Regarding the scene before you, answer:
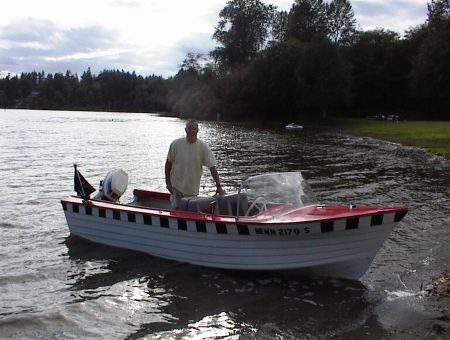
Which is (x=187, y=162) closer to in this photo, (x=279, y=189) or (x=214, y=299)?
(x=279, y=189)

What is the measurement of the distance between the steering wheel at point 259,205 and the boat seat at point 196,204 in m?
0.97

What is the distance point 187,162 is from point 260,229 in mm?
2481

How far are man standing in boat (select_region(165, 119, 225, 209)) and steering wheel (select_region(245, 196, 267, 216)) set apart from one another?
90cm

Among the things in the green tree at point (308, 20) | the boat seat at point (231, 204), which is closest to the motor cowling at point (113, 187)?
the boat seat at point (231, 204)

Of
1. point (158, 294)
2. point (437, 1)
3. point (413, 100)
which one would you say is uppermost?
point (437, 1)

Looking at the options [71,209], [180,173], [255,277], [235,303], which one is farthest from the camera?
[71,209]

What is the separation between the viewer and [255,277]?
888cm

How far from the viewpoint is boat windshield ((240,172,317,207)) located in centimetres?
909

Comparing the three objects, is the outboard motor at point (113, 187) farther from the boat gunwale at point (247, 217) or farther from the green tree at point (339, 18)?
the green tree at point (339, 18)

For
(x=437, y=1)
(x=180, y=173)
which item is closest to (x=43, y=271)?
(x=180, y=173)

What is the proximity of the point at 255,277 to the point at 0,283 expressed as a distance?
181 inches

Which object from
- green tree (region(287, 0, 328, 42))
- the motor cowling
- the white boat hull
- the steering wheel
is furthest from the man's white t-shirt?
green tree (region(287, 0, 328, 42))

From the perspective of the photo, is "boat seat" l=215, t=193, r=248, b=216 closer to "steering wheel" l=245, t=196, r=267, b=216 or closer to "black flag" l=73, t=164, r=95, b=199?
"steering wheel" l=245, t=196, r=267, b=216

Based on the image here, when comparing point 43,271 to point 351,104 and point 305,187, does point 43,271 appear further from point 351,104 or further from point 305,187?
point 351,104
